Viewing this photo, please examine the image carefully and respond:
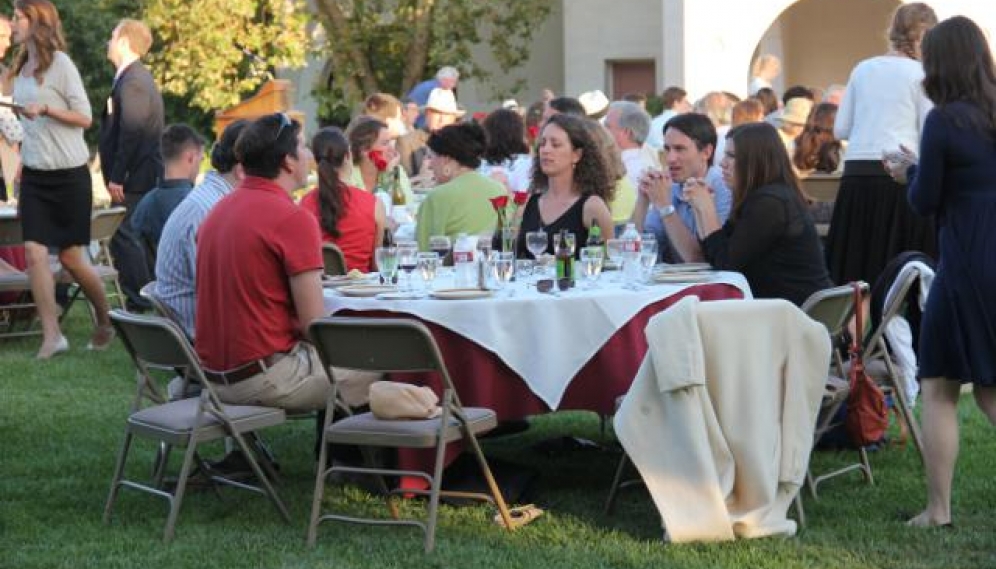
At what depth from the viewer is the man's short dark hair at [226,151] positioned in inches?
301

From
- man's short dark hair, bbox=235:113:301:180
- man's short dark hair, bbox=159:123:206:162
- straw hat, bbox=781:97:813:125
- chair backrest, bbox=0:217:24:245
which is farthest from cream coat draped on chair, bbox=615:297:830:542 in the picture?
straw hat, bbox=781:97:813:125

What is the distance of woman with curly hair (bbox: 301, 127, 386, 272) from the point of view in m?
8.73

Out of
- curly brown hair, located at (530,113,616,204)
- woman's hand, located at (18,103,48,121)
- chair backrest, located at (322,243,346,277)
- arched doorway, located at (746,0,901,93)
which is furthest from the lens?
arched doorway, located at (746,0,901,93)

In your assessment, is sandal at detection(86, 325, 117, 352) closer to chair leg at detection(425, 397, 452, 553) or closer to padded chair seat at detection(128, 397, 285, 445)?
padded chair seat at detection(128, 397, 285, 445)

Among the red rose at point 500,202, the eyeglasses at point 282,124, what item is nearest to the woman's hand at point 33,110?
the red rose at point 500,202

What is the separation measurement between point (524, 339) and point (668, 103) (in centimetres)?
917

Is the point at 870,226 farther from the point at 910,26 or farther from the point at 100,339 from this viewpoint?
the point at 100,339

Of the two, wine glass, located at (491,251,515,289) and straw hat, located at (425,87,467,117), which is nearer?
wine glass, located at (491,251,515,289)

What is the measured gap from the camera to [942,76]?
5820 millimetres

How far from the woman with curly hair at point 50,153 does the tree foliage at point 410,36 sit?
15.2 m

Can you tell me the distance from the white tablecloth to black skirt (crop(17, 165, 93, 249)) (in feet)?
15.4

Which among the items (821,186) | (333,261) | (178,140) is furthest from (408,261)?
(821,186)

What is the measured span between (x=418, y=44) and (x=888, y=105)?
1677cm

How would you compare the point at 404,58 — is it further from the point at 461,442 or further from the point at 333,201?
the point at 461,442
